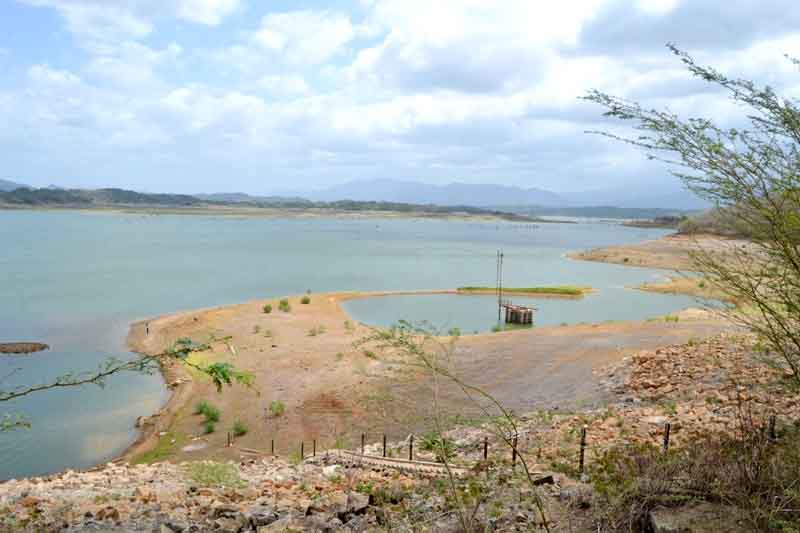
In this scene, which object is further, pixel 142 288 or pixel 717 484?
pixel 142 288

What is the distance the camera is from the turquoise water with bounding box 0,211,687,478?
1727 centimetres

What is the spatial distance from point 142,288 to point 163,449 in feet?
93.4

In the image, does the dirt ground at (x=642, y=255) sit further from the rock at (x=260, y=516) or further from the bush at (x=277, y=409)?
the rock at (x=260, y=516)

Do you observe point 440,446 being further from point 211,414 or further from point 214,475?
point 211,414

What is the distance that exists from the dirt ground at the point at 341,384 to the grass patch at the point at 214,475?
2.16 m

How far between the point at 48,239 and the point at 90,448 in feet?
246

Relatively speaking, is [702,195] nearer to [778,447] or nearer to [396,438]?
[778,447]

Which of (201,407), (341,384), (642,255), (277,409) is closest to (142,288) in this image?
(201,407)

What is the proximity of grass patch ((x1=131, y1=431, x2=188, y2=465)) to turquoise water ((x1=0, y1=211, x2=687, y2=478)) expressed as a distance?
3.85 feet

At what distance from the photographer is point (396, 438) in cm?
1322

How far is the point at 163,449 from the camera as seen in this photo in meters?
15.4

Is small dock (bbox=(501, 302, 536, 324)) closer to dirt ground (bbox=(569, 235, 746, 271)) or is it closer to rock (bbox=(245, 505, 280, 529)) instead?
rock (bbox=(245, 505, 280, 529))

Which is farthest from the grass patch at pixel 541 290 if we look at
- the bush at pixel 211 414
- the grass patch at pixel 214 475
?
the grass patch at pixel 214 475

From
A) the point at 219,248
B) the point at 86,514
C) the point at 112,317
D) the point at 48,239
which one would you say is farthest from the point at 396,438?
the point at 48,239
